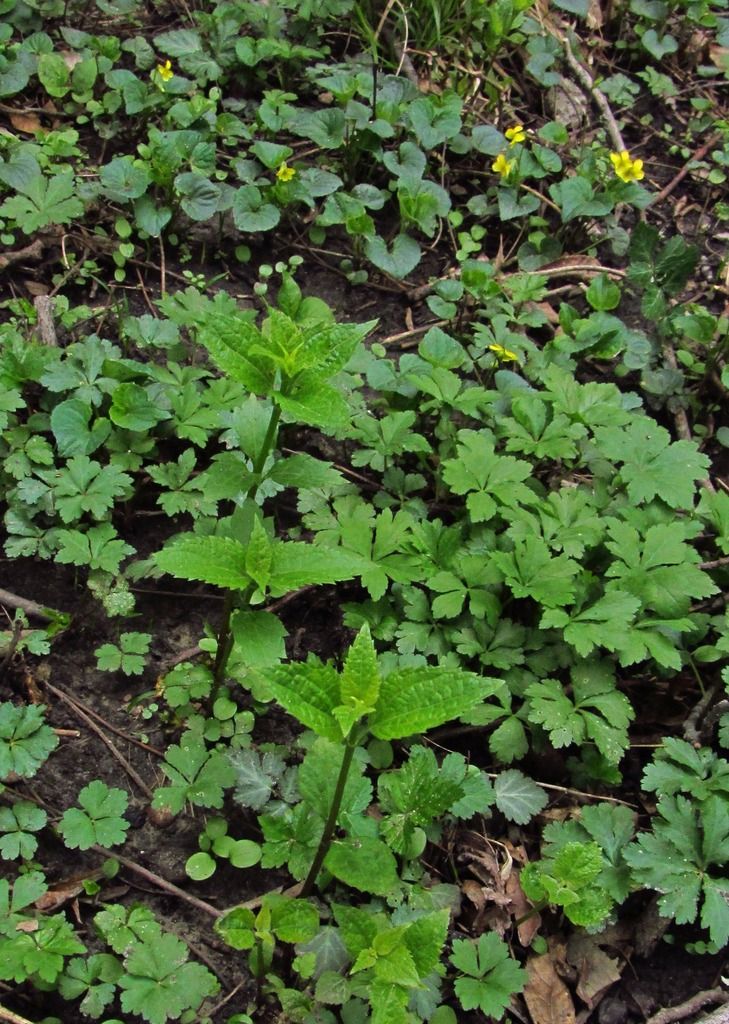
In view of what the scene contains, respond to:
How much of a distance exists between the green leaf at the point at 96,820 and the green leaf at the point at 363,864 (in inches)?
22.4

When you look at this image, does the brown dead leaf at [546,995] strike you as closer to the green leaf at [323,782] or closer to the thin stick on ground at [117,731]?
the green leaf at [323,782]

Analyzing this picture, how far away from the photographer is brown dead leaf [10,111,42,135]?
412 cm

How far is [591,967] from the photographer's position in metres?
2.60

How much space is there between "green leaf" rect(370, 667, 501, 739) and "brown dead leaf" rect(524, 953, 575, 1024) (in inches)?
40.9

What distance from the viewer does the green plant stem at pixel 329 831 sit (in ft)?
6.92

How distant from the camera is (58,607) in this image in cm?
297

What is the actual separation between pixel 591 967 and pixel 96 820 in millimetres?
1422

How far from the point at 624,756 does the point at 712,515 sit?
89 cm

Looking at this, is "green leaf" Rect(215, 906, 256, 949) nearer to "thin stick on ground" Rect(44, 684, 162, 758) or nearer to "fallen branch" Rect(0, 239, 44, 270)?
"thin stick on ground" Rect(44, 684, 162, 758)

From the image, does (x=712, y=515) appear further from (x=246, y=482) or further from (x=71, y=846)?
(x=71, y=846)

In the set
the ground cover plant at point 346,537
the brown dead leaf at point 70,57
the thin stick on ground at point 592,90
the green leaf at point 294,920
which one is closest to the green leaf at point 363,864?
the ground cover plant at point 346,537

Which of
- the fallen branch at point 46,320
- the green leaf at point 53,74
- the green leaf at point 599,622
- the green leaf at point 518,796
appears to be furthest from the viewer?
the green leaf at point 53,74

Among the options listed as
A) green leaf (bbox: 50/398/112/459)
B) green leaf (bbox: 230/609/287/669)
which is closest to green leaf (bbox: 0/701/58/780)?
green leaf (bbox: 230/609/287/669)

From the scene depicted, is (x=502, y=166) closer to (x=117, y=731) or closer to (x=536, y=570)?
(x=536, y=570)
